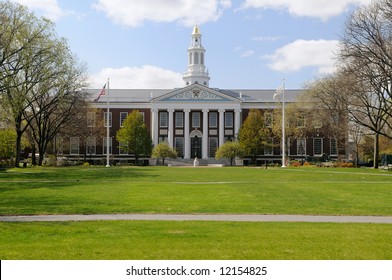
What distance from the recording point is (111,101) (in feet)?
281

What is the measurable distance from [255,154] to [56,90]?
3773 cm

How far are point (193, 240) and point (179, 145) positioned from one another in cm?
7313

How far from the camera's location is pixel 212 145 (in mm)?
83312

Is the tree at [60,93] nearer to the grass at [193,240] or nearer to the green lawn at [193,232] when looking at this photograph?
the green lawn at [193,232]

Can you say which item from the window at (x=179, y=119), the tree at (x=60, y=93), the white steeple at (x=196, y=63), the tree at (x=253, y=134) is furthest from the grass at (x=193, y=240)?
the white steeple at (x=196, y=63)

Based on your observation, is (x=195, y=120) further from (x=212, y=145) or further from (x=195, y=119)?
(x=212, y=145)

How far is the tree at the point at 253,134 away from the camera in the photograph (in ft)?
249

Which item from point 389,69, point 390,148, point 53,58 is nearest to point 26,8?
point 53,58

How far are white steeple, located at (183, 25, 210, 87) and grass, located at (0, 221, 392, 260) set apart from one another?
83056 mm

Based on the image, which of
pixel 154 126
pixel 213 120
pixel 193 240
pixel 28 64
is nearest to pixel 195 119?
pixel 213 120

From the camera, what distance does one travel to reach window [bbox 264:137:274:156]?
77412 millimetres

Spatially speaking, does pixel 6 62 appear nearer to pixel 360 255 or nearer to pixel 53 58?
pixel 53 58

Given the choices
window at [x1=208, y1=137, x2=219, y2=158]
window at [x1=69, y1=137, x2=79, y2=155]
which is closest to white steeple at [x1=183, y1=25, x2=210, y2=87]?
window at [x1=208, y1=137, x2=219, y2=158]

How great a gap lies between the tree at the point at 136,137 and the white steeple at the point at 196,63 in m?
22.6
